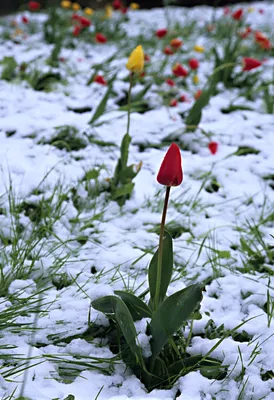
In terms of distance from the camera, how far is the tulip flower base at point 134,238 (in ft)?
3.05

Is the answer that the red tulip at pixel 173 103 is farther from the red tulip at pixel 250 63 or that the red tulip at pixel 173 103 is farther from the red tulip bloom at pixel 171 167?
the red tulip bloom at pixel 171 167

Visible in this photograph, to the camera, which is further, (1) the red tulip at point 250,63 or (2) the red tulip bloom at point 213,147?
(1) the red tulip at point 250,63

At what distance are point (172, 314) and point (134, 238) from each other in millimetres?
561

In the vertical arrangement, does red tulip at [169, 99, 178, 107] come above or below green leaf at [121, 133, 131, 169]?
below

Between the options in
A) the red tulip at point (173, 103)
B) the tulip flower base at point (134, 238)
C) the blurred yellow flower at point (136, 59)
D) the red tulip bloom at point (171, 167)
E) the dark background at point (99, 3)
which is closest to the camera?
the red tulip bloom at point (171, 167)

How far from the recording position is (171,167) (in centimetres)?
81

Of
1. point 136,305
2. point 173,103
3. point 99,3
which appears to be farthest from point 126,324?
point 99,3

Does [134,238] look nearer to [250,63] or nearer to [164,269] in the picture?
[164,269]

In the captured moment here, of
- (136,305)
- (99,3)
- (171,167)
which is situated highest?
(171,167)

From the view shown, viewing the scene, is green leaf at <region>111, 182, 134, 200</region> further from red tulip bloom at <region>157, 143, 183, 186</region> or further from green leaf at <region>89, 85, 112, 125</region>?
red tulip bloom at <region>157, 143, 183, 186</region>

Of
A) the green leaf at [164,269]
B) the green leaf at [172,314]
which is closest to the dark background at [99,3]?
the green leaf at [164,269]

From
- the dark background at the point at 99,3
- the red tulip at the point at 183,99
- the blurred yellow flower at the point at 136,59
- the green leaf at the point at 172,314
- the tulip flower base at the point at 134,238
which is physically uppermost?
the blurred yellow flower at the point at 136,59

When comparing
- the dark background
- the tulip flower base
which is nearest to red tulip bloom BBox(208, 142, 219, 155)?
the tulip flower base

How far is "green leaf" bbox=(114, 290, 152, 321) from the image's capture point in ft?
3.20
